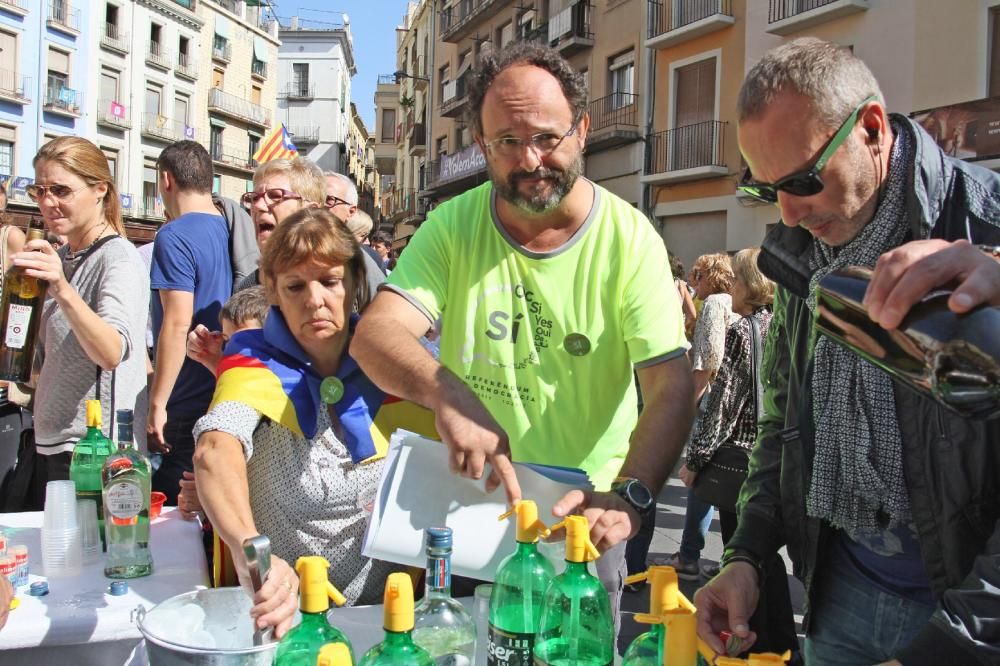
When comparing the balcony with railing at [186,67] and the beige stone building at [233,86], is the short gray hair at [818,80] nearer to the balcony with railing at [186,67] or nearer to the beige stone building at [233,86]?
the beige stone building at [233,86]

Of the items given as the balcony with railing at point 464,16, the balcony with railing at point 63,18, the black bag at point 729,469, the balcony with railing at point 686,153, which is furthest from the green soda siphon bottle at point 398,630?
the balcony with railing at point 63,18

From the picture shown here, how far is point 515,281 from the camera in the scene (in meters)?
1.94

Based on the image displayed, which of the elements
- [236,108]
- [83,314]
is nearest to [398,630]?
[83,314]

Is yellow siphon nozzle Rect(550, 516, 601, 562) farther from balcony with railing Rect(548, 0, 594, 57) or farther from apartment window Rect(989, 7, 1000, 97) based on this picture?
balcony with railing Rect(548, 0, 594, 57)

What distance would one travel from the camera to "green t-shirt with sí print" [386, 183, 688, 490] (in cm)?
187

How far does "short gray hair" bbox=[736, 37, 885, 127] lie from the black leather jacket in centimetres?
14

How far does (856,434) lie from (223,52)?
39.7 metres

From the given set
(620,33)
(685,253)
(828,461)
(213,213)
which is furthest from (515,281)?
(620,33)

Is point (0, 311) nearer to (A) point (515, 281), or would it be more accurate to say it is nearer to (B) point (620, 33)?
(A) point (515, 281)

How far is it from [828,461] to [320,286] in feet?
4.18

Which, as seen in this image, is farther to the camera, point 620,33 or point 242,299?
point 620,33

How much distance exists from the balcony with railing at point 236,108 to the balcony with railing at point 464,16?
35.8 ft

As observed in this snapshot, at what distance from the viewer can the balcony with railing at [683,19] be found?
1565cm

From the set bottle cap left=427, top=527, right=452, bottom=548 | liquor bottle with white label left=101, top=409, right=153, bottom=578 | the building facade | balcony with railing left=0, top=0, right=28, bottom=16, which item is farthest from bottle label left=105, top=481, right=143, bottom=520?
the building facade
